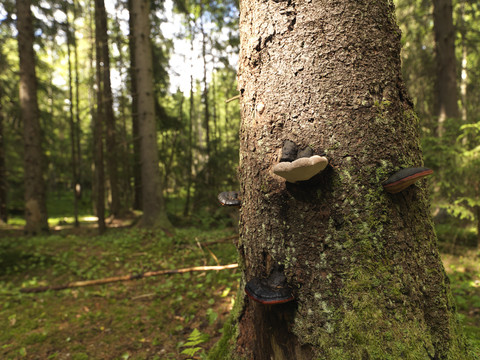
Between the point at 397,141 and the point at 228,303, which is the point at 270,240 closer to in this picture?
the point at 397,141

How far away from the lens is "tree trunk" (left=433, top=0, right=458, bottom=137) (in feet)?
24.6

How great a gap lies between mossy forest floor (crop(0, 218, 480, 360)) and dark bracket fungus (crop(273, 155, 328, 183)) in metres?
1.60

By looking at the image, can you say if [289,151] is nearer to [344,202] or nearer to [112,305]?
[344,202]


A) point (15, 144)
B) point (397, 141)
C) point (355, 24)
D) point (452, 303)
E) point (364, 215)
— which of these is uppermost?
point (15, 144)

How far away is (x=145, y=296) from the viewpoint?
14.1 ft

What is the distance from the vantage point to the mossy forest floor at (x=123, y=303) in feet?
9.94

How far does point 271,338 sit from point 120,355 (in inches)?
90.3

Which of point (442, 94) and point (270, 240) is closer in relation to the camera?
point (270, 240)

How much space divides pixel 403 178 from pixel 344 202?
0.29 meters

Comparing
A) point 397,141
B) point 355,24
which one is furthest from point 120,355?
point 355,24

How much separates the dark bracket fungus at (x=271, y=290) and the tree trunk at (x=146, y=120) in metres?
7.28

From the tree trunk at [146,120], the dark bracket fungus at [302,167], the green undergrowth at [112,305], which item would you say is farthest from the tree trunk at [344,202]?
the tree trunk at [146,120]

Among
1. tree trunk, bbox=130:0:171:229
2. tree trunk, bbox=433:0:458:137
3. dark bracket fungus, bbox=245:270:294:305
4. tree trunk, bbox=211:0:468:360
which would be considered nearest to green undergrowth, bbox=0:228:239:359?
dark bracket fungus, bbox=245:270:294:305

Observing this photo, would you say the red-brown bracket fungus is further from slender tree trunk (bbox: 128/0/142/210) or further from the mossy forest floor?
slender tree trunk (bbox: 128/0/142/210)
